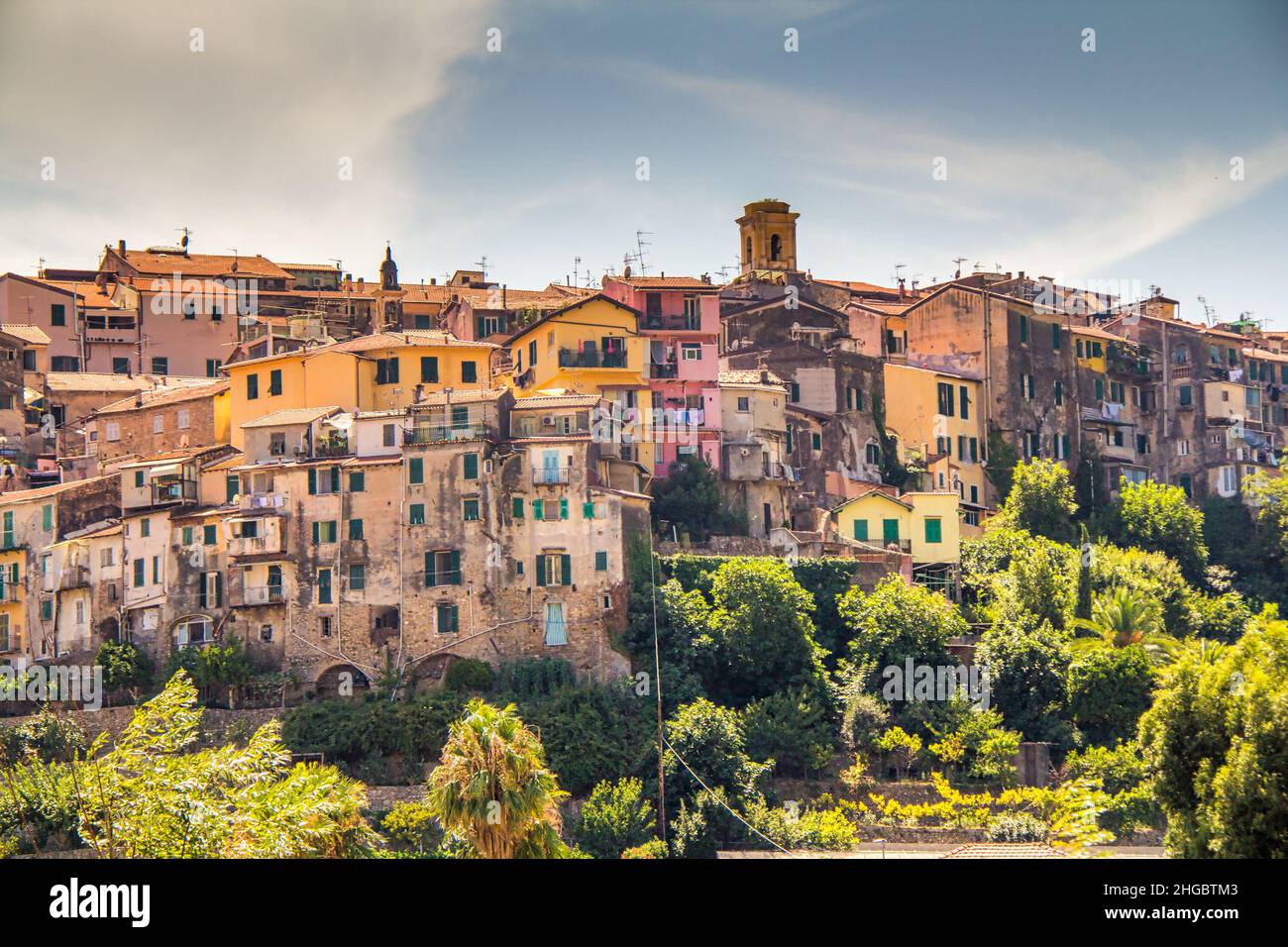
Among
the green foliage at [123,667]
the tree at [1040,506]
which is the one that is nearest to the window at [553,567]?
the green foliage at [123,667]

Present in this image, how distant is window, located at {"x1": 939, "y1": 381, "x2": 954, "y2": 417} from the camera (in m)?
67.3

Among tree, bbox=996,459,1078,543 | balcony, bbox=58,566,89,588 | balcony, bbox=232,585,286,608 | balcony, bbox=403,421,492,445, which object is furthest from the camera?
tree, bbox=996,459,1078,543

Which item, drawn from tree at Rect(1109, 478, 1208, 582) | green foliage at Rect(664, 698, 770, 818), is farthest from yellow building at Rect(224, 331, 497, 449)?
tree at Rect(1109, 478, 1208, 582)

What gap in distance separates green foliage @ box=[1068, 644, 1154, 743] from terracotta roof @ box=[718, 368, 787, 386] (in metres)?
15.3

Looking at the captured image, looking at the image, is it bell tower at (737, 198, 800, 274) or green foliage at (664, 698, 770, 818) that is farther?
bell tower at (737, 198, 800, 274)

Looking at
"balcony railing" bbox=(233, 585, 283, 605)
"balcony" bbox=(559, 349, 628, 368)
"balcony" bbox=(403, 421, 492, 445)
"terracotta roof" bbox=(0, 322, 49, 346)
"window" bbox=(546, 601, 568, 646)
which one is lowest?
"window" bbox=(546, 601, 568, 646)

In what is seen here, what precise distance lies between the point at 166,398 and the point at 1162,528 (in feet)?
120

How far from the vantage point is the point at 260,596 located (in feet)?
173

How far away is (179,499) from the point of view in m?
55.9

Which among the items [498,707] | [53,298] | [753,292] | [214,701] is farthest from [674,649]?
[53,298]

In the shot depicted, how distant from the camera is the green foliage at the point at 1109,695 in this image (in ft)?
174

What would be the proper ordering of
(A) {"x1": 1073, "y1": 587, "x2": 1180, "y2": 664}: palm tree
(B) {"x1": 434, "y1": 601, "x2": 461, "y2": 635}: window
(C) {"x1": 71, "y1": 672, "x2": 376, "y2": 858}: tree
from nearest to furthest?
(C) {"x1": 71, "y1": 672, "x2": 376, "y2": 858}: tree
(B) {"x1": 434, "y1": 601, "x2": 461, "y2": 635}: window
(A) {"x1": 1073, "y1": 587, "x2": 1180, "y2": 664}: palm tree

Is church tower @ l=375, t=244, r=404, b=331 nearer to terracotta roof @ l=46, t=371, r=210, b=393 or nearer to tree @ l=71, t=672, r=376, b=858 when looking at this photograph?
terracotta roof @ l=46, t=371, r=210, b=393
